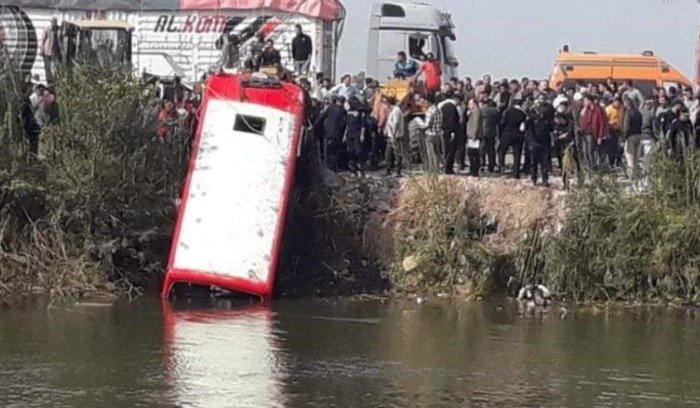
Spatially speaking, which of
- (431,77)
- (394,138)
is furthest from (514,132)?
(431,77)

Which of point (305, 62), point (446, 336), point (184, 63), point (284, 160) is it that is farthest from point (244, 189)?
point (184, 63)

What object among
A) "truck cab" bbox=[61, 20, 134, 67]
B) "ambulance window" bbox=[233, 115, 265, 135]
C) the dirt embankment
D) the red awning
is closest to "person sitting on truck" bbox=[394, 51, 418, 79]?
the red awning

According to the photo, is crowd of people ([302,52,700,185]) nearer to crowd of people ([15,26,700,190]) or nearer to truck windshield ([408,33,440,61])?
crowd of people ([15,26,700,190])

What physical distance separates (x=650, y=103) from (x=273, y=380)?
13817mm

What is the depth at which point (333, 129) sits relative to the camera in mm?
26594

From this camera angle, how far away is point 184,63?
35594 millimetres

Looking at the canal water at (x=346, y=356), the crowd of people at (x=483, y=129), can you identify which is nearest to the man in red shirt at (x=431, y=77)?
the crowd of people at (x=483, y=129)

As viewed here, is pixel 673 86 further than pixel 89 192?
Yes

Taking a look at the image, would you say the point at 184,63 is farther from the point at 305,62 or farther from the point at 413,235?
the point at 413,235

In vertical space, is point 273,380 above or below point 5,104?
below

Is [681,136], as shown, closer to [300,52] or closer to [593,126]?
[593,126]

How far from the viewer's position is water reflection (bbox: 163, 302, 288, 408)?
15898 mm

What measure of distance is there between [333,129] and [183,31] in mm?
10075

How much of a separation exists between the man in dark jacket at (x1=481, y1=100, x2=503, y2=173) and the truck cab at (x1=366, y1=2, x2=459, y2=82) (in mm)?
13125
